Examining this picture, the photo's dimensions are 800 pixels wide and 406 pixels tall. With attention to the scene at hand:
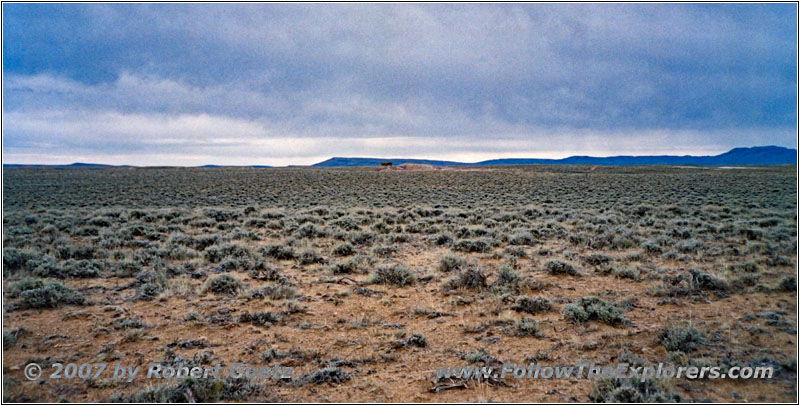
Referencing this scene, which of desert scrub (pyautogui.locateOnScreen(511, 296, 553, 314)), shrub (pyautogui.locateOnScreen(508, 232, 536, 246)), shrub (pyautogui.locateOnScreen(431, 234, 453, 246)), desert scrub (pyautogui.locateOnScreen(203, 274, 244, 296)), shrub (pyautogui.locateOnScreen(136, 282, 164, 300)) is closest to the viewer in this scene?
desert scrub (pyautogui.locateOnScreen(511, 296, 553, 314))

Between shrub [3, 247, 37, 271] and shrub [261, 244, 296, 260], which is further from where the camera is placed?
shrub [261, 244, 296, 260]

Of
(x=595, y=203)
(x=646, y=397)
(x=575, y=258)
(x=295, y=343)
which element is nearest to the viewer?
(x=646, y=397)

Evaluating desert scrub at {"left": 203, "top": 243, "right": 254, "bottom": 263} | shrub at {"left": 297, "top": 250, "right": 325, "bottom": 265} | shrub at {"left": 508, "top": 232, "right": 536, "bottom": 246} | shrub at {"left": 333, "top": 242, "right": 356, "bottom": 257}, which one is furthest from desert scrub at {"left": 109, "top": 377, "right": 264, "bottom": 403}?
shrub at {"left": 508, "top": 232, "right": 536, "bottom": 246}

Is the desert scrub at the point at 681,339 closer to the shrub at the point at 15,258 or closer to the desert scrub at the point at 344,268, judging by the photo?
the desert scrub at the point at 344,268

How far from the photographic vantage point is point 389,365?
4.84 metres

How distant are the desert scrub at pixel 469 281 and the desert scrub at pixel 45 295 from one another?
6524 mm

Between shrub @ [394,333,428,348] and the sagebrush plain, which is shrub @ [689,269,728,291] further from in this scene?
shrub @ [394,333,428,348]

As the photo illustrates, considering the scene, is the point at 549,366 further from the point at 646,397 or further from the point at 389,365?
the point at 389,365

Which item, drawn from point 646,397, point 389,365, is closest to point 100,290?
point 389,365

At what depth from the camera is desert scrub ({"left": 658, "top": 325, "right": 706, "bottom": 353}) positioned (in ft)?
16.1

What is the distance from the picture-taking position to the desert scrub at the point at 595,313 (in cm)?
585

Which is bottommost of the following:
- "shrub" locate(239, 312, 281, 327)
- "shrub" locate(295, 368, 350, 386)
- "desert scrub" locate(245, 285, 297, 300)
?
"shrub" locate(295, 368, 350, 386)

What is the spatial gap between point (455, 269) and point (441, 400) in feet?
15.7

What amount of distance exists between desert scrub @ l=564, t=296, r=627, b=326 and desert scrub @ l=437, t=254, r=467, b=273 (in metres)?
2.93
